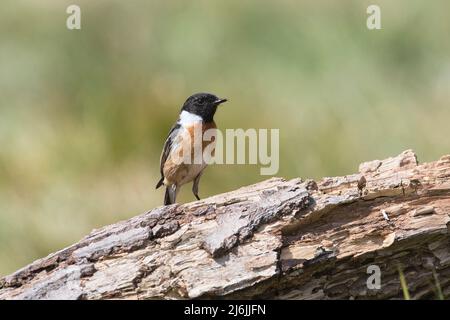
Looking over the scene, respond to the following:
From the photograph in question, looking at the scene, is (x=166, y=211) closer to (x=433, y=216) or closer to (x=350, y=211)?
(x=350, y=211)

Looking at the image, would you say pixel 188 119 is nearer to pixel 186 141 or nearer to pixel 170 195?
pixel 186 141

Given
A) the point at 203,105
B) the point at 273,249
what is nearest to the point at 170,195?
the point at 203,105

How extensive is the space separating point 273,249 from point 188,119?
10.6 ft

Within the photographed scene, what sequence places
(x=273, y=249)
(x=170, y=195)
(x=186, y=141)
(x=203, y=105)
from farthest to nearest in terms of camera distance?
(x=170, y=195), (x=203, y=105), (x=186, y=141), (x=273, y=249)

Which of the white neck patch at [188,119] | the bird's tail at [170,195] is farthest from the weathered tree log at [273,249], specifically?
the bird's tail at [170,195]

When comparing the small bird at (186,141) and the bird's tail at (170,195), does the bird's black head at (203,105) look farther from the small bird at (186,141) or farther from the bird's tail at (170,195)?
the bird's tail at (170,195)

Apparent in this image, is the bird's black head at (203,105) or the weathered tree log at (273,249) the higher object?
the bird's black head at (203,105)

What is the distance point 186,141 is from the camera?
8453 mm

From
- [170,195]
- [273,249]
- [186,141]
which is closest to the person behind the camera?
[273,249]

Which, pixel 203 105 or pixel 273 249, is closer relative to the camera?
pixel 273 249

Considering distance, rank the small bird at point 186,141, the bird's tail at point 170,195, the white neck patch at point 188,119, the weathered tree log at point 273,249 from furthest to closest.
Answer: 1. the bird's tail at point 170,195
2. the white neck patch at point 188,119
3. the small bird at point 186,141
4. the weathered tree log at point 273,249

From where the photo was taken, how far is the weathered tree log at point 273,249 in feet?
18.4

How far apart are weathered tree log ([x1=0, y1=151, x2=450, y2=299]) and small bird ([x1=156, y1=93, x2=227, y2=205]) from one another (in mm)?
2355

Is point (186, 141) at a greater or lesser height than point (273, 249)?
greater
